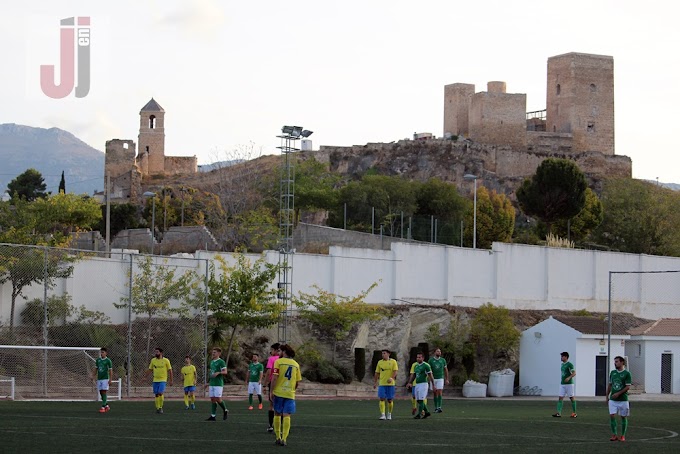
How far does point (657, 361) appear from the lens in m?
52.5

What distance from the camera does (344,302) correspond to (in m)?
51.2

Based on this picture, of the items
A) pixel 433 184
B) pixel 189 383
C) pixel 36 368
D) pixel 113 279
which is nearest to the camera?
pixel 189 383

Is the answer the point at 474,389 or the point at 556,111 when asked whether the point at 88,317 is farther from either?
the point at 556,111

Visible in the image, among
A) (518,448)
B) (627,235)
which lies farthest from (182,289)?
(627,235)

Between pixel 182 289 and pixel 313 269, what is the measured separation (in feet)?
→ 29.2

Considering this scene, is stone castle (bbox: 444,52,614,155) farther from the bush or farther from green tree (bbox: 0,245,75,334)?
green tree (bbox: 0,245,75,334)

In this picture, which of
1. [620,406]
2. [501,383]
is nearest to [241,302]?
[501,383]

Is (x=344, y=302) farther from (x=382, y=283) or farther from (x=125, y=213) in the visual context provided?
(x=125, y=213)

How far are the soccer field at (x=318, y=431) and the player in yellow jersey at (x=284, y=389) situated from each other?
373mm

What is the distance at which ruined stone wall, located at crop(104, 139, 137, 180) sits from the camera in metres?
→ 124

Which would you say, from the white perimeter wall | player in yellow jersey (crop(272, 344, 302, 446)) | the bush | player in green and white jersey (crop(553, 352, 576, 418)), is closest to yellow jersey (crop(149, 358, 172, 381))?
player in yellow jersey (crop(272, 344, 302, 446))

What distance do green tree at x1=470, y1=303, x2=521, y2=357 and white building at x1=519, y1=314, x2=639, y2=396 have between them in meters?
0.67

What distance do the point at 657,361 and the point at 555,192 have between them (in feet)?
99.5

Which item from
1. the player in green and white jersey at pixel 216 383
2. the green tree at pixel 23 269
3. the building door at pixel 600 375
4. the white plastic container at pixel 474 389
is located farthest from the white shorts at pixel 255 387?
the building door at pixel 600 375
